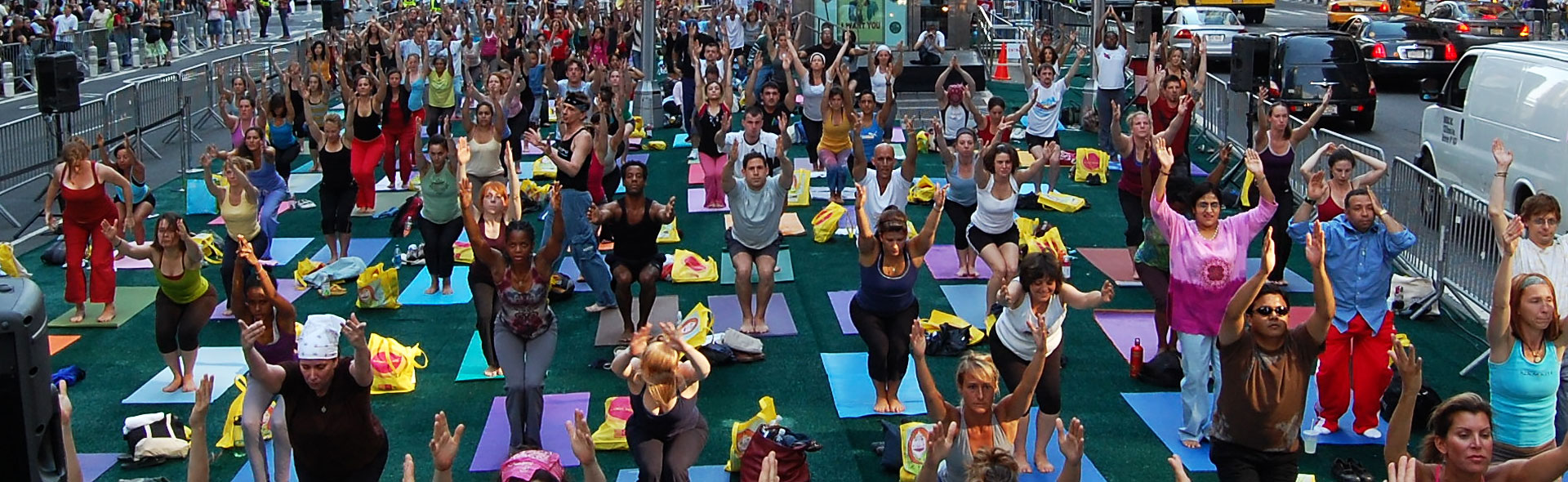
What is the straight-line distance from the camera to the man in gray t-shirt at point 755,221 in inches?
422

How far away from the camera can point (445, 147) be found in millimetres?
11805

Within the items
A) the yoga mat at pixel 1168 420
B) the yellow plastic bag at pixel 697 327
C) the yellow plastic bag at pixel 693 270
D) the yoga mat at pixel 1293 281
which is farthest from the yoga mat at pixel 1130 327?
the yellow plastic bag at pixel 693 270

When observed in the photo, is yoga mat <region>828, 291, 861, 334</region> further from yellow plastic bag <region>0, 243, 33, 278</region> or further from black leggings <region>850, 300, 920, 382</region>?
yellow plastic bag <region>0, 243, 33, 278</region>

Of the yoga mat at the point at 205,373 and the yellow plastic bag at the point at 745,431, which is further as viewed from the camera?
the yoga mat at the point at 205,373

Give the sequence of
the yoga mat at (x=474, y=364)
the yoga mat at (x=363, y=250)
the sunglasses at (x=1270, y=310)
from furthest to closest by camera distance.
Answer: the yoga mat at (x=363, y=250) < the yoga mat at (x=474, y=364) < the sunglasses at (x=1270, y=310)

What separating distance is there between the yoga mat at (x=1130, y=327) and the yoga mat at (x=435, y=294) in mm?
4616

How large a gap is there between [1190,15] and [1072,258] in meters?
17.1

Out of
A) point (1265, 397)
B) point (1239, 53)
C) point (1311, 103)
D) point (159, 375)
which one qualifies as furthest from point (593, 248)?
point (1311, 103)

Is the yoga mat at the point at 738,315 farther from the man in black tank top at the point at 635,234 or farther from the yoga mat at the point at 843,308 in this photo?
the man in black tank top at the point at 635,234

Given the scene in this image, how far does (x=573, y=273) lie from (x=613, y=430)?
443cm

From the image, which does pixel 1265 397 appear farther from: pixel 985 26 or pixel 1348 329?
pixel 985 26

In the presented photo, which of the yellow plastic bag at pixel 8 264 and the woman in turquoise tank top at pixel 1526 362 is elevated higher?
the woman in turquoise tank top at pixel 1526 362

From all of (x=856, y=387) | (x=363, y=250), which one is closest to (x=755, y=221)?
(x=856, y=387)

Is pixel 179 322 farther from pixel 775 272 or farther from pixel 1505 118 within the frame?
pixel 1505 118
